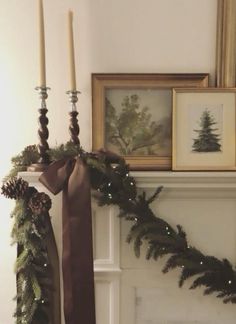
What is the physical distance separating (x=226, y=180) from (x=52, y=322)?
2.52ft

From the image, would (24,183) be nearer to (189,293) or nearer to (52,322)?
(52,322)

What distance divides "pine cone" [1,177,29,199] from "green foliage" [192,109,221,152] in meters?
0.61

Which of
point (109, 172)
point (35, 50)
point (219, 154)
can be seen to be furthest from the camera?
point (35, 50)

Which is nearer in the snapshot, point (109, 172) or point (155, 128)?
point (109, 172)

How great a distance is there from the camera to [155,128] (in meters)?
1.42

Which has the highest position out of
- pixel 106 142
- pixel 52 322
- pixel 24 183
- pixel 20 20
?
pixel 20 20

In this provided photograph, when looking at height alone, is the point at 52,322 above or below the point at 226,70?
below

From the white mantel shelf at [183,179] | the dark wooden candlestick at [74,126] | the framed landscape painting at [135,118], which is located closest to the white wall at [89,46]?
the framed landscape painting at [135,118]

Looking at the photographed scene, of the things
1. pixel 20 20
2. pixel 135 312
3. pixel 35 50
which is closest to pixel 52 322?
pixel 135 312

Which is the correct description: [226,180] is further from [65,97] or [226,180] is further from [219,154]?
[65,97]

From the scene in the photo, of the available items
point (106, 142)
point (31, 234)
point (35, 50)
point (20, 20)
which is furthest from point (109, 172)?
point (20, 20)

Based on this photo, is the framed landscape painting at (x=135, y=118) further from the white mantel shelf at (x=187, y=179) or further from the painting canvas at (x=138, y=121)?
the white mantel shelf at (x=187, y=179)

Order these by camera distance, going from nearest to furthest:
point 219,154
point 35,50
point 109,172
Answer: point 109,172
point 219,154
point 35,50

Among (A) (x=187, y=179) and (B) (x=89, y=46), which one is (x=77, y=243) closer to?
(A) (x=187, y=179)
